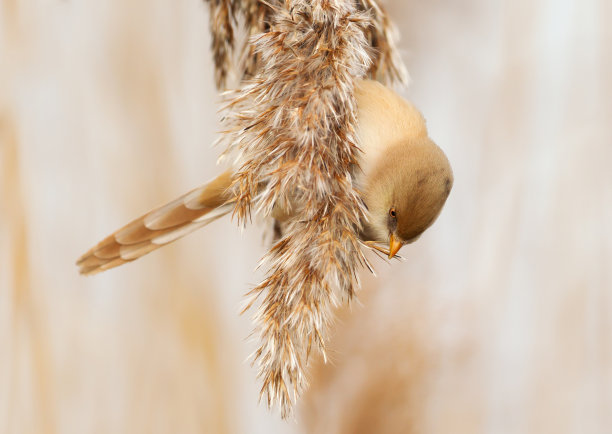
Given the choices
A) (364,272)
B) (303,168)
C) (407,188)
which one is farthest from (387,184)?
(364,272)

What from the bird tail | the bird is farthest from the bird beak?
the bird tail

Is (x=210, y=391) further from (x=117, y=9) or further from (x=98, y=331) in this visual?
(x=117, y=9)

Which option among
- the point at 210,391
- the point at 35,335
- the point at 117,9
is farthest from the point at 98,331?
the point at 117,9

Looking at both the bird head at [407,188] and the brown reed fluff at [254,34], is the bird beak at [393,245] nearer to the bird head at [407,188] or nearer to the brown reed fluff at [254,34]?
the bird head at [407,188]

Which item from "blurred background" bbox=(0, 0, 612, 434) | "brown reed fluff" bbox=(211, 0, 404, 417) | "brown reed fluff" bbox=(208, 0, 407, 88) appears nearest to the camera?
"brown reed fluff" bbox=(211, 0, 404, 417)

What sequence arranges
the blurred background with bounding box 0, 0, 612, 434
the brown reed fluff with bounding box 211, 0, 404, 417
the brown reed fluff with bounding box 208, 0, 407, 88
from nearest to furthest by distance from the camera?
the brown reed fluff with bounding box 211, 0, 404, 417
the brown reed fluff with bounding box 208, 0, 407, 88
the blurred background with bounding box 0, 0, 612, 434

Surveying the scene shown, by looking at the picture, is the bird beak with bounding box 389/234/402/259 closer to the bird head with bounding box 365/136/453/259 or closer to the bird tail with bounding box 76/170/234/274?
the bird head with bounding box 365/136/453/259

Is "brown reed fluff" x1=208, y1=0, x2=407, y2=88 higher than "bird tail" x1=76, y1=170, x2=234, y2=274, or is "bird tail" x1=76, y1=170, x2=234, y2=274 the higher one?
"brown reed fluff" x1=208, y1=0, x2=407, y2=88
